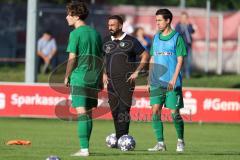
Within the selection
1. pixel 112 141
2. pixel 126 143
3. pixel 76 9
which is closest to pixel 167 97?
pixel 126 143

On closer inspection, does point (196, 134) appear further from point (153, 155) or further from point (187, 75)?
point (187, 75)

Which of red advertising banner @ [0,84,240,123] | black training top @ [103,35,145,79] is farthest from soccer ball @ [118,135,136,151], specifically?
red advertising banner @ [0,84,240,123]

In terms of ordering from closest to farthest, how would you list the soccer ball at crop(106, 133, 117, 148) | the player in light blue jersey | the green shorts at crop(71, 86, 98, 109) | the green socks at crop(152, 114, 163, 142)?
the green shorts at crop(71, 86, 98, 109) < the player in light blue jersey < the green socks at crop(152, 114, 163, 142) < the soccer ball at crop(106, 133, 117, 148)

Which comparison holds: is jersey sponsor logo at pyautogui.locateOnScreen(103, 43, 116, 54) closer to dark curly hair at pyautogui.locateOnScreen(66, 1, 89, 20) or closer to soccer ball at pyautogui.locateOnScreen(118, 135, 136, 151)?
soccer ball at pyautogui.locateOnScreen(118, 135, 136, 151)

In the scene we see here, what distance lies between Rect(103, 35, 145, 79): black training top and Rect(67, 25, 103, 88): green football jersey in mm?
1712

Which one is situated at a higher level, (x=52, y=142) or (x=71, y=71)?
(x=71, y=71)

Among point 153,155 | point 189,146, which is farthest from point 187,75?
point 153,155

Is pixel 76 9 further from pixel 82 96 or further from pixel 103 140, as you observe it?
pixel 103 140

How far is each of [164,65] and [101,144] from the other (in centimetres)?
273

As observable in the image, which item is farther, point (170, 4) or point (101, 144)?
point (170, 4)

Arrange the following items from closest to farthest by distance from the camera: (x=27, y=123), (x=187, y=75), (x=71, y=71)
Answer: (x=71, y=71) < (x=27, y=123) < (x=187, y=75)

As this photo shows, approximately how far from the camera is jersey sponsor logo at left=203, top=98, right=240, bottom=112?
82.5ft

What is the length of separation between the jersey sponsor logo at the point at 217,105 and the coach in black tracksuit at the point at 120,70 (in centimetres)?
891

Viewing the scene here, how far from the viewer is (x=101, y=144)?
18.2 metres
